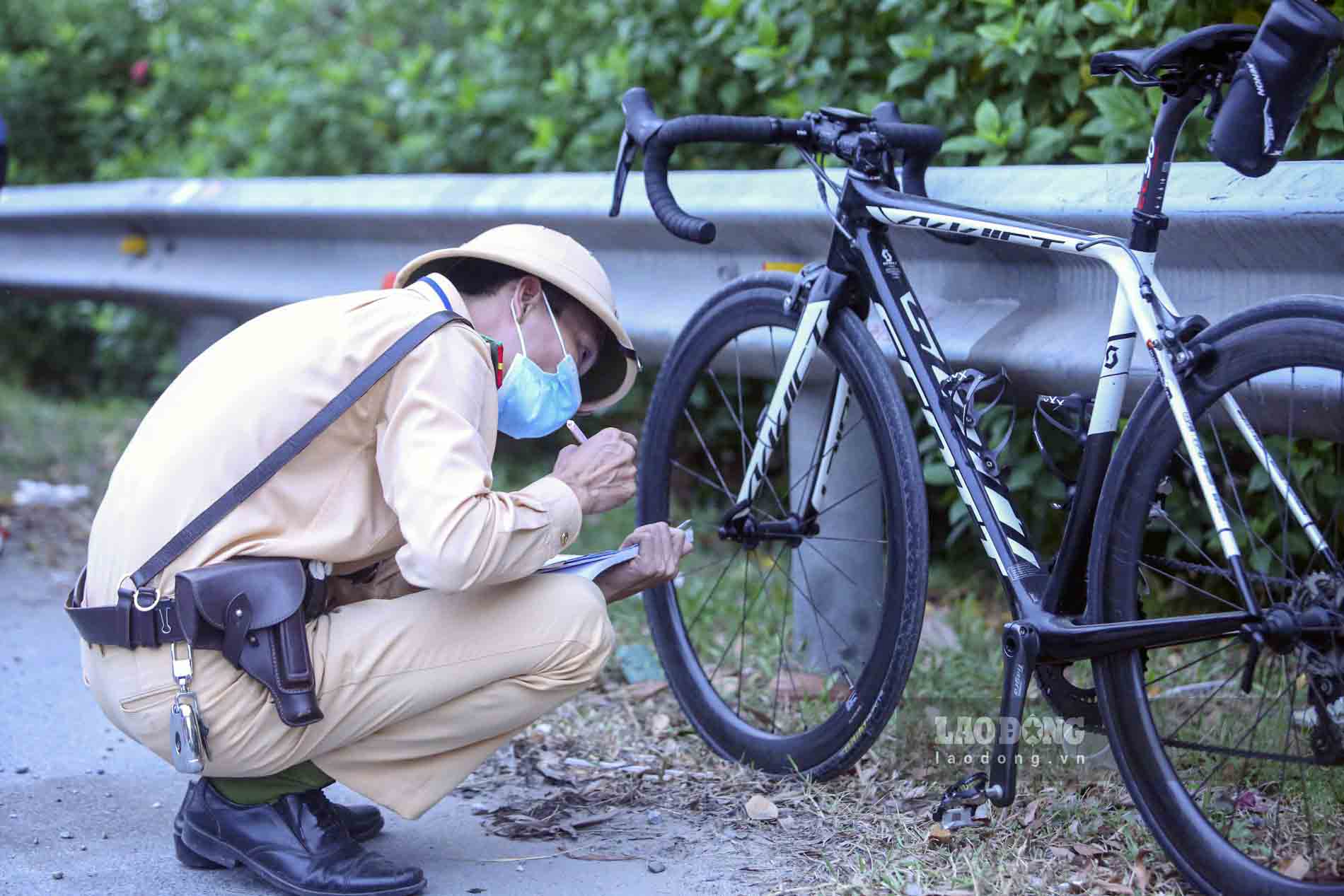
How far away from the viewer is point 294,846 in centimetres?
272

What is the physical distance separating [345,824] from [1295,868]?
167 cm

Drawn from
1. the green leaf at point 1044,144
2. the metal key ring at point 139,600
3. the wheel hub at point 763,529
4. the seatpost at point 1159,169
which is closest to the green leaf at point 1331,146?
the green leaf at point 1044,144

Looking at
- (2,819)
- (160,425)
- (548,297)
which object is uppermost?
(548,297)

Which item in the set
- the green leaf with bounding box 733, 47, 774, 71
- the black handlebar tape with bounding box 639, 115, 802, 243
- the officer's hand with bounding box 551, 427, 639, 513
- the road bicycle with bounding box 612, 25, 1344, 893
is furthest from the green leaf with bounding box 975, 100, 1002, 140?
the officer's hand with bounding box 551, 427, 639, 513

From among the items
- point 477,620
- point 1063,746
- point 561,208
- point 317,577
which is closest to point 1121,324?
point 1063,746

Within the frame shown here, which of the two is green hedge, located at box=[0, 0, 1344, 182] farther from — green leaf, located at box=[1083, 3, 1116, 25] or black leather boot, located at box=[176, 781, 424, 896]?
black leather boot, located at box=[176, 781, 424, 896]

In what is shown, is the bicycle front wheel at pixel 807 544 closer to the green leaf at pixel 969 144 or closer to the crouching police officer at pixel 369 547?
the crouching police officer at pixel 369 547

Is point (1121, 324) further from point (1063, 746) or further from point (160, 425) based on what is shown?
point (160, 425)

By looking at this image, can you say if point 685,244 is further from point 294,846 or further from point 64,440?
point 64,440

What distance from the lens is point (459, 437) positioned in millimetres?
2467

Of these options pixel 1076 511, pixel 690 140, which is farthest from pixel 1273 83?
pixel 690 140

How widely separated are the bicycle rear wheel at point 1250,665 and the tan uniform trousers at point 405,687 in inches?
36.4

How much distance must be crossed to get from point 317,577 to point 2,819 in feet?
3.21

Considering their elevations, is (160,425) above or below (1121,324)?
below
